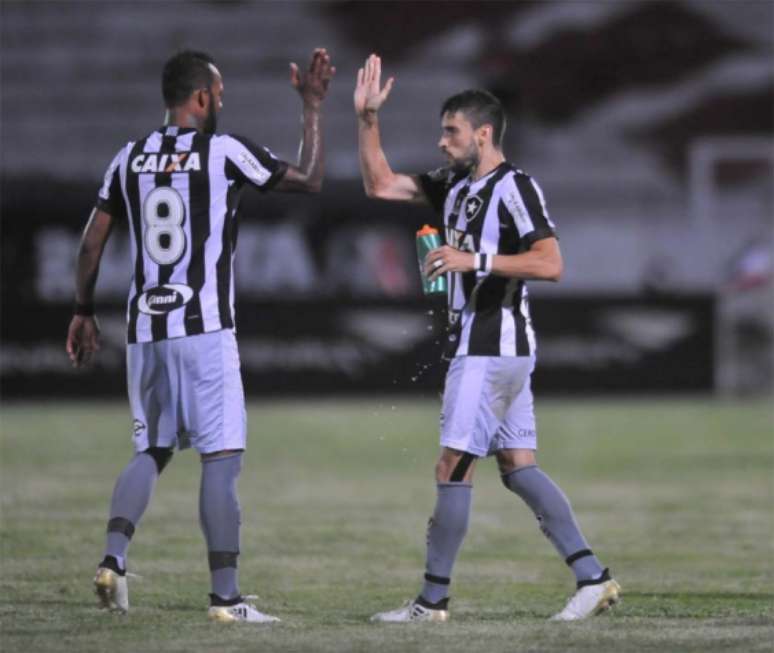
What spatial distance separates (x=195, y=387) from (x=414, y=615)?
1.17 m

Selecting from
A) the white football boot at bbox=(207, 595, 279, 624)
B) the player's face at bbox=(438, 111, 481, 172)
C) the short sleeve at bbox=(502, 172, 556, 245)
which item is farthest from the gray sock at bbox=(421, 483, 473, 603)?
the player's face at bbox=(438, 111, 481, 172)

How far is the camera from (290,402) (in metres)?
20.5

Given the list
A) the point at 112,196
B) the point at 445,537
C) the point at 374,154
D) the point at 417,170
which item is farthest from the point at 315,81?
the point at 417,170

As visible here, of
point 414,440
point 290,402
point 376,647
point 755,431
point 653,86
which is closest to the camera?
point 376,647

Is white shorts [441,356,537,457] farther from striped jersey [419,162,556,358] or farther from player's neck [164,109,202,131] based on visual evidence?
player's neck [164,109,202,131]

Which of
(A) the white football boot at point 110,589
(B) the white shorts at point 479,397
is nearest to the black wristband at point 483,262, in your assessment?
(B) the white shorts at point 479,397

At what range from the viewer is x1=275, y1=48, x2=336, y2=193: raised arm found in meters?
6.62

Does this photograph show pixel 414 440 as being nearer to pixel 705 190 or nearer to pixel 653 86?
pixel 705 190

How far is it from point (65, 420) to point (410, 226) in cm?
497

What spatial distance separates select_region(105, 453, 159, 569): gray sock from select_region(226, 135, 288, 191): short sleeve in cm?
112

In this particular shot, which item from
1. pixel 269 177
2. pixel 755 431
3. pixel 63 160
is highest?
pixel 63 160

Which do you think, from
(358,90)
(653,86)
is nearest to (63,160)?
(653,86)

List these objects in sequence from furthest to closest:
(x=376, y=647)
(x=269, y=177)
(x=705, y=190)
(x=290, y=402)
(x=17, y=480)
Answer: (x=705, y=190)
(x=290, y=402)
(x=17, y=480)
(x=269, y=177)
(x=376, y=647)

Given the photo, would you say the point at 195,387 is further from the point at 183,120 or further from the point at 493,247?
the point at 493,247
